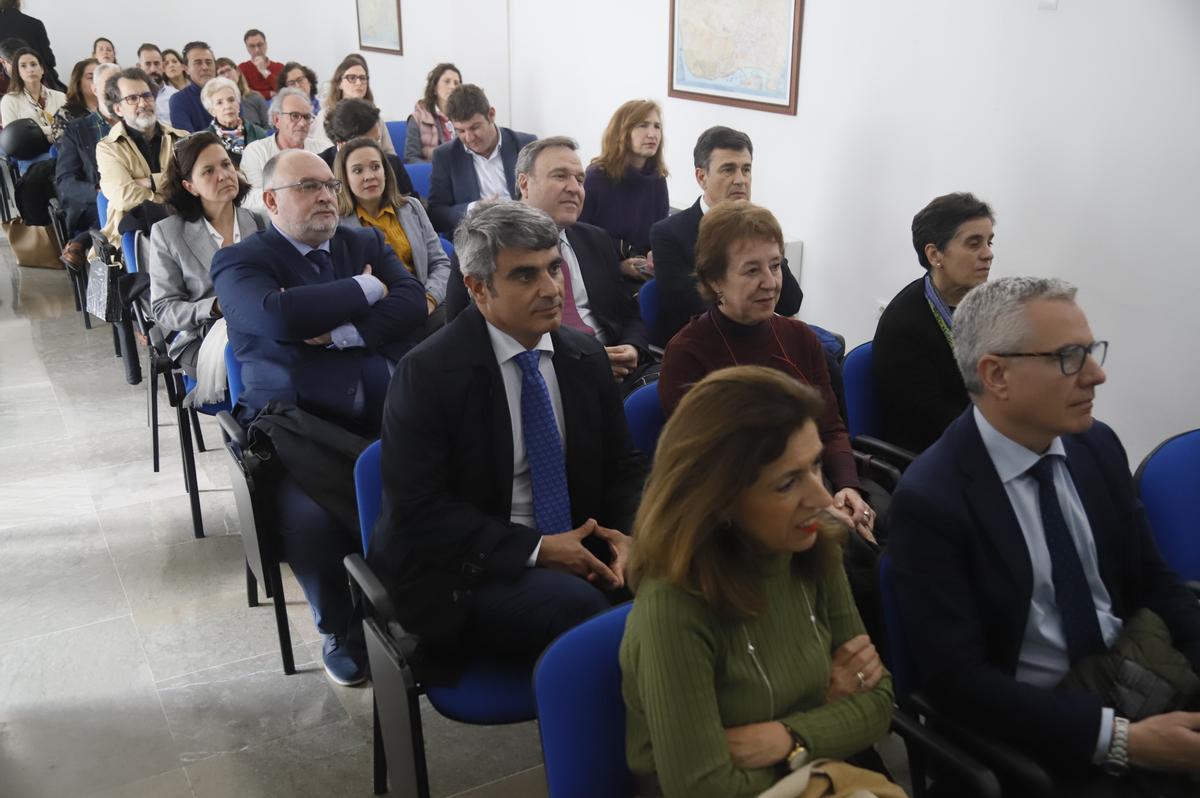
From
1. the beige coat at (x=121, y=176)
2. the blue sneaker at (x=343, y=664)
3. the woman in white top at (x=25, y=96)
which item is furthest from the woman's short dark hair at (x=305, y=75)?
the blue sneaker at (x=343, y=664)

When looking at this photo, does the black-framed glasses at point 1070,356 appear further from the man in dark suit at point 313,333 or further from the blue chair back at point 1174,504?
the man in dark suit at point 313,333

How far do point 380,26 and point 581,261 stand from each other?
Result: 7739 millimetres

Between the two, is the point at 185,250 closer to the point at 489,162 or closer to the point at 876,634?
the point at 489,162

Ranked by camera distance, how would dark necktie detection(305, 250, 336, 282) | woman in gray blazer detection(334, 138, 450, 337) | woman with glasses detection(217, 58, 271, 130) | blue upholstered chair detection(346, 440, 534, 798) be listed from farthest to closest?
woman with glasses detection(217, 58, 271, 130) → woman in gray blazer detection(334, 138, 450, 337) → dark necktie detection(305, 250, 336, 282) → blue upholstered chair detection(346, 440, 534, 798)

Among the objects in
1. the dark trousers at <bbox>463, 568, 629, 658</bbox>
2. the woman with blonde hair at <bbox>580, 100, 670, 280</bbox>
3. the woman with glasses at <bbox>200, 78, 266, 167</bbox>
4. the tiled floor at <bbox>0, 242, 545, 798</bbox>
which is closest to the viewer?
the dark trousers at <bbox>463, 568, 629, 658</bbox>

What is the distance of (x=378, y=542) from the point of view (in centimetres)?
221

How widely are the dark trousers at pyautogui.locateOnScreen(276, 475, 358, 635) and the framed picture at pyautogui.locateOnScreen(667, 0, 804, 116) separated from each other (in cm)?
332

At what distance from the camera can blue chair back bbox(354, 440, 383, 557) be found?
2297mm

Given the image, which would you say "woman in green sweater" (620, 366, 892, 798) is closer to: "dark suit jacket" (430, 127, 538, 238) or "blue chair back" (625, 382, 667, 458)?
"blue chair back" (625, 382, 667, 458)

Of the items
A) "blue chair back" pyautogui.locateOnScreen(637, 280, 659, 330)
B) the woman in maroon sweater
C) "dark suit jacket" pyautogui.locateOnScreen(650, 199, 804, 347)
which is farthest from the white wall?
the woman in maroon sweater

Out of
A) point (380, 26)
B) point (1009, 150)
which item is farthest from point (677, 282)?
point (380, 26)

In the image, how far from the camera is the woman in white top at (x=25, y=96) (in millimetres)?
8047

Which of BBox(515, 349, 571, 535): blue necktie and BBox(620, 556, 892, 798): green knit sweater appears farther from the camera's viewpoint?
BBox(515, 349, 571, 535): blue necktie

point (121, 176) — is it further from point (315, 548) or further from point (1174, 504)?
point (1174, 504)
